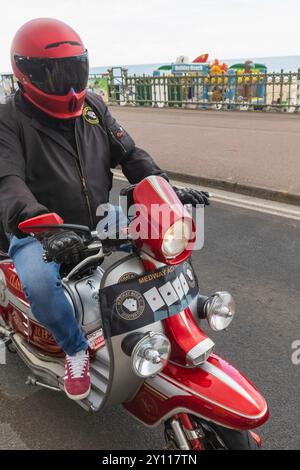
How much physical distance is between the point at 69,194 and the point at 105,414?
125 cm

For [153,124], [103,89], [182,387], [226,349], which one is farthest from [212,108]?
[182,387]

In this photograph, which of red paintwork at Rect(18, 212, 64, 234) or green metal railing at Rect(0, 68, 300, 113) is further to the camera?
green metal railing at Rect(0, 68, 300, 113)

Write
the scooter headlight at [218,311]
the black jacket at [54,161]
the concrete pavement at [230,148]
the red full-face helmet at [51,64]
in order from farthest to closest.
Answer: the concrete pavement at [230,148]
the black jacket at [54,161]
the red full-face helmet at [51,64]
the scooter headlight at [218,311]

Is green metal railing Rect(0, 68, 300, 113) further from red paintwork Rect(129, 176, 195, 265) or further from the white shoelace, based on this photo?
red paintwork Rect(129, 176, 195, 265)

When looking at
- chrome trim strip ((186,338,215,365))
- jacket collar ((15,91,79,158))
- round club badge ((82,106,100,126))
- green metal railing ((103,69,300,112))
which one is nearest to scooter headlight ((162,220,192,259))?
chrome trim strip ((186,338,215,365))

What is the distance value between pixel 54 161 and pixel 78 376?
1.07m

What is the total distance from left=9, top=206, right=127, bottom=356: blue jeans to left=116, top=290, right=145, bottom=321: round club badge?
0.37 meters

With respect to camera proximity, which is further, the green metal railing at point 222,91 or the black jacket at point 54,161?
the green metal railing at point 222,91

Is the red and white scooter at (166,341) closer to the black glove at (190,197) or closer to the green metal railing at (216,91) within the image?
the black glove at (190,197)

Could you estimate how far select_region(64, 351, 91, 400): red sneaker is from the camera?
7.50ft

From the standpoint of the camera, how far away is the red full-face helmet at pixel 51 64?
2254 mm

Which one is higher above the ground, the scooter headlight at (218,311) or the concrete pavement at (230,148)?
the scooter headlight at (218,311)

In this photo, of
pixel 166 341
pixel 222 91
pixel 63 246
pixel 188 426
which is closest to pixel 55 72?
pixel 63 246

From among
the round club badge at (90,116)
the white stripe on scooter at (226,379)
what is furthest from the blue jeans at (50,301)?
the round club badge at (90,116)
